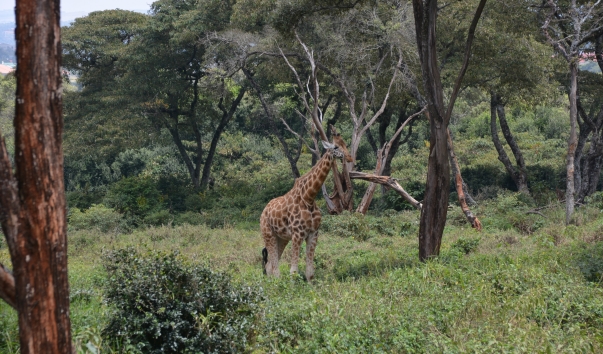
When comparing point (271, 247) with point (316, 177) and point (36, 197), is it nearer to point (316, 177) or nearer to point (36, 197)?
point (316, 177)

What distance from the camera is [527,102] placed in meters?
19.8

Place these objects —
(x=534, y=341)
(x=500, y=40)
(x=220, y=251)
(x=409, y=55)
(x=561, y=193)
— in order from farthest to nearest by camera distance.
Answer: (x=561, y=193) < (x=409, y=55) < (x=500, y=40) < (x=220, y=251) < (x=534, y=341)

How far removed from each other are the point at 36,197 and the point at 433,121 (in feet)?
24.4

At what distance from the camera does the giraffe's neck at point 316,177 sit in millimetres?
10320

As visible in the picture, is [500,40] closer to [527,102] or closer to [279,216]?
[527,102]

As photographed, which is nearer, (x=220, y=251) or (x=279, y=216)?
(x=279, y=216)

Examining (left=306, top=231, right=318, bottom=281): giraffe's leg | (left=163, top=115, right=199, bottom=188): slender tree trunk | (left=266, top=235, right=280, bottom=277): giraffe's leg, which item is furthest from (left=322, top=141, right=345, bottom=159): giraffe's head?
(left=163, top=115, right=199, bottom=188): slender tree trunk

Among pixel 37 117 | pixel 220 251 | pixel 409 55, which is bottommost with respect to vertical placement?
pixel 220 251

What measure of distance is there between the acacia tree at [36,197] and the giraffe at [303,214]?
6.62 m

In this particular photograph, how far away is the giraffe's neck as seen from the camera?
1032cm

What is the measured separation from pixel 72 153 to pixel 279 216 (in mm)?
16269

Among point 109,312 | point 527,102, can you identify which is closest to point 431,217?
point 109,312

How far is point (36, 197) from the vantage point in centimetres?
387

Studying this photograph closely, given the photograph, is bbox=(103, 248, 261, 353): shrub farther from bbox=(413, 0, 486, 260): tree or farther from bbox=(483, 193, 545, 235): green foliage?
bbox=(483, 193, 545, 235): green foliage
